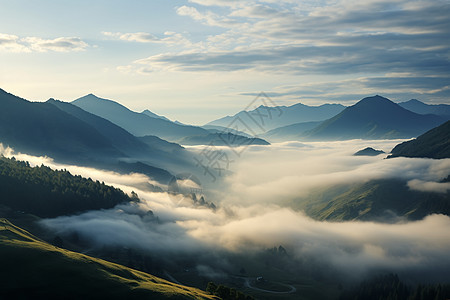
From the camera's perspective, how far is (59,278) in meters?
148

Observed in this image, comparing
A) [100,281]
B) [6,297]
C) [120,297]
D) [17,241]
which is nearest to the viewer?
[6,297]

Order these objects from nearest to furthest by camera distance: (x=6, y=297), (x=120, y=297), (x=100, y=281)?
(x=6, y=297) → (x=120, y=297) → (x=100, y=281)

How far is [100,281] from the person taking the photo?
153 meters

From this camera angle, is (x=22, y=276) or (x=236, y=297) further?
(x=236, y=297)

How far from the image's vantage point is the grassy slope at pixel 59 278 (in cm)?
13912

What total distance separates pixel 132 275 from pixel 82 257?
23.7 m

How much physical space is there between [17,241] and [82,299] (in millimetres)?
58405

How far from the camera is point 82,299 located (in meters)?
139

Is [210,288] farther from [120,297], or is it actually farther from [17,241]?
[17,241]

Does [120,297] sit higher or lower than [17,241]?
lower

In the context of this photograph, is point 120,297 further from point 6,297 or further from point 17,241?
point 17,241

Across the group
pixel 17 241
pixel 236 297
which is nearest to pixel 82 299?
pixel 17 241

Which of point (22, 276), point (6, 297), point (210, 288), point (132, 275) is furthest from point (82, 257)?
point (210, 288)

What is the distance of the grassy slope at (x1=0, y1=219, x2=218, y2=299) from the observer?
13912 cm
